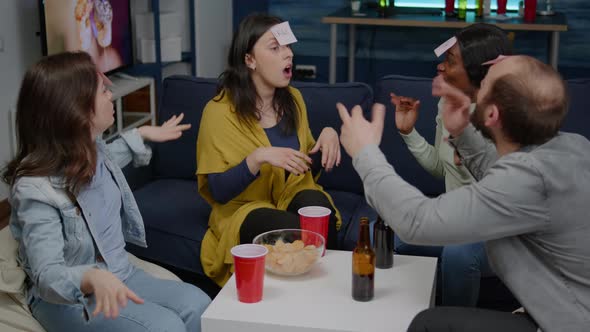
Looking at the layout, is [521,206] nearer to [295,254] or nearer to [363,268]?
[363,268]

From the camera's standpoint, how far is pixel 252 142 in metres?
2.61

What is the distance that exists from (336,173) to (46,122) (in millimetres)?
1403

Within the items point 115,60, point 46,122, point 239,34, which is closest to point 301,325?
point 46,122

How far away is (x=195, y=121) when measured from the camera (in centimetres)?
312

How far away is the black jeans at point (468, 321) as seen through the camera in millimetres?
1708

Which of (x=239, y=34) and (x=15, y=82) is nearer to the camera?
(x=239, y=34)

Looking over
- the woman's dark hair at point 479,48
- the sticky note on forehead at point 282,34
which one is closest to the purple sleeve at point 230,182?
the sticky note on forehead at point 282,34

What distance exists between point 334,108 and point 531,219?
1493 millimetres

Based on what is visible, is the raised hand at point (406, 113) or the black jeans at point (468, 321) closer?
the black jeans at point (468, 321)

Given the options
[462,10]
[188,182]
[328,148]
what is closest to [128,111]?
[188,182]

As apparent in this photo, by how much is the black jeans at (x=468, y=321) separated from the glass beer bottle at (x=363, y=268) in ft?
0.57

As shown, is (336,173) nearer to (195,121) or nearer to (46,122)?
(195,121)

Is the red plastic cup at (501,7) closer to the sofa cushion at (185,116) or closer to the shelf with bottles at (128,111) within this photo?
the shelf with bottles at (128,111)

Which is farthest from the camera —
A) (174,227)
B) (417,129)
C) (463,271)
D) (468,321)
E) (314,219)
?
(417,129)
